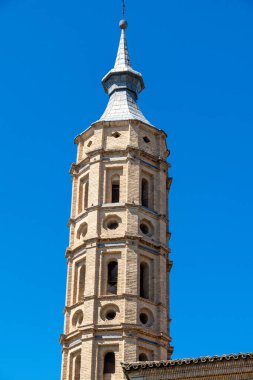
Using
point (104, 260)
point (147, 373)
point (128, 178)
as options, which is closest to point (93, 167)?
point (128, 178)

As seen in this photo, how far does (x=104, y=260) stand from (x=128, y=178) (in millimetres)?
5109

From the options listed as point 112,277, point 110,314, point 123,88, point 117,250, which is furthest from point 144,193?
point 123,88

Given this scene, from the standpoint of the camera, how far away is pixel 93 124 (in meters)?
49.8

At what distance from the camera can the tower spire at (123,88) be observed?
169ft

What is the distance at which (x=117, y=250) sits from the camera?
44938 mm

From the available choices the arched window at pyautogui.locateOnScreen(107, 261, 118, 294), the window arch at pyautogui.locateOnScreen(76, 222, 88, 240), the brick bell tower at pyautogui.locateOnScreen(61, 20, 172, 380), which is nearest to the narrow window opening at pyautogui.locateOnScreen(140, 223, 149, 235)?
the brick bell tower at pyautogui.locateOnScreen(61, 20, 172, 380)

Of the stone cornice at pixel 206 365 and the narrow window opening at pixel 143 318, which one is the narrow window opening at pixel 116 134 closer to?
the narrow window opening at pixel 143 318

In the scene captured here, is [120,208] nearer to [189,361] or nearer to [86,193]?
[86,193]

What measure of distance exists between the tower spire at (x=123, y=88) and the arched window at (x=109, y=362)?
14.5 metres

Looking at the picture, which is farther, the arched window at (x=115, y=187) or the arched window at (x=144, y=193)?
the arched window at (x=144, y=193)

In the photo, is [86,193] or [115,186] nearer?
[115,186]

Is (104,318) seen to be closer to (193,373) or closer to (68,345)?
(68,345)

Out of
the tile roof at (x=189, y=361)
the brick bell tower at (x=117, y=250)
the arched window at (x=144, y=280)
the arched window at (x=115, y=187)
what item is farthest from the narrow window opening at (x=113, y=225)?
the tile roof at (x=189, y=361)

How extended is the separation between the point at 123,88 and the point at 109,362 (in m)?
19.5
